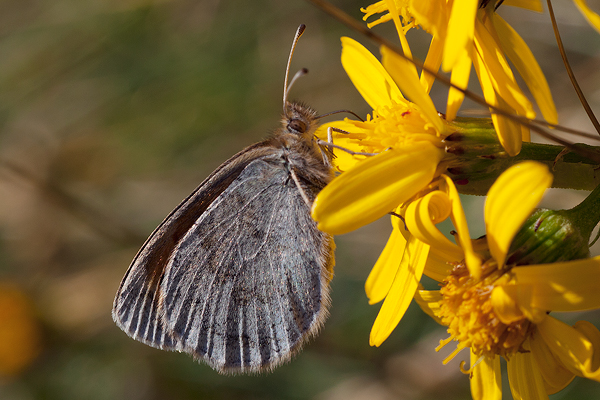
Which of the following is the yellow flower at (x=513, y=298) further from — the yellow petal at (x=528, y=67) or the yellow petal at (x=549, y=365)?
the yellow petal at (x=528, y=67)

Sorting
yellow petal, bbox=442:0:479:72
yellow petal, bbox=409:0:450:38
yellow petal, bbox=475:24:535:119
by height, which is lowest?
yellow petal, bbox=475:24:535:119

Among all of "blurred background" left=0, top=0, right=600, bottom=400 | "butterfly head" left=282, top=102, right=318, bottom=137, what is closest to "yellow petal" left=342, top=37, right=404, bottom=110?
"butterfly head" left=282, top=102, right=318, bottom=137

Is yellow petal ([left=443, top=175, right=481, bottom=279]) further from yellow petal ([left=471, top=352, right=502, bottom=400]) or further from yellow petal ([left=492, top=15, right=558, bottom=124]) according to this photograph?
yellow petal ([left=471, top=352, right=502, bottom=400])

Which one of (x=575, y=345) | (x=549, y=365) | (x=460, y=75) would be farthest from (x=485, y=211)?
(x=549, y=365)

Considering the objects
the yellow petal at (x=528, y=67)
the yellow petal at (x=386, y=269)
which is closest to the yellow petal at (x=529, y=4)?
the yellow petal at (x=528, y=67)

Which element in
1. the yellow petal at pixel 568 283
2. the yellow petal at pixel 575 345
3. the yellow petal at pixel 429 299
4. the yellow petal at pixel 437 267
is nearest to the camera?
the yellow petal at pixel 568 283

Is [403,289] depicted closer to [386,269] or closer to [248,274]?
[386,269]

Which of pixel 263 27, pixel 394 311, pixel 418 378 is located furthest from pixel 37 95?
pixel 394 311

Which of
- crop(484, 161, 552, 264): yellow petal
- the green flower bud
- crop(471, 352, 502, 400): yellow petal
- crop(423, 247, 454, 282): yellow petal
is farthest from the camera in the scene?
crop(471, 352, 502, 400): yellow petal
